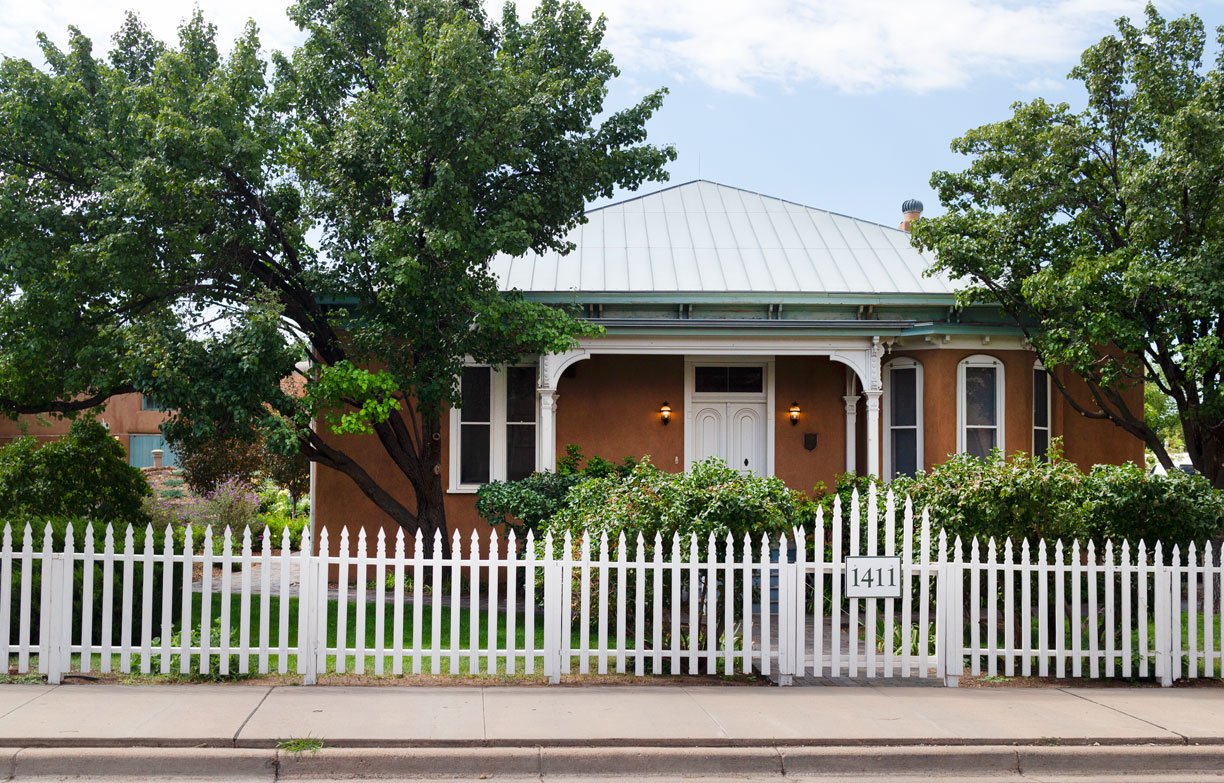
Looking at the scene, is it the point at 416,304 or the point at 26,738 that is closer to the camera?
the point at 26,738

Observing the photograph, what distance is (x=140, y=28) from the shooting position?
42.4 feet

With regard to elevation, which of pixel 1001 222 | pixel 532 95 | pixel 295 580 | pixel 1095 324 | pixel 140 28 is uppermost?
pixel 140 28

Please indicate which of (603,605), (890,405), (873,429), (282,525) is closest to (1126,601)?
(603,605)

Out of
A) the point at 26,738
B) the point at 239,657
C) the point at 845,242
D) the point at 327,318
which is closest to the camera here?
the point at 26,738

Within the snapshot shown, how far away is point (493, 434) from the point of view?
15383mm

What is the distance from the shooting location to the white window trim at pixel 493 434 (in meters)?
15.2

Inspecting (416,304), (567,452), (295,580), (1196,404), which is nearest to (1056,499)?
(1196,404)

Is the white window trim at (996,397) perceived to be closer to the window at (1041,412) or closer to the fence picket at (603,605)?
the window at (1041,412)

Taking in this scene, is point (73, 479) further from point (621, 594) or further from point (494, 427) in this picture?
point (621, 594)

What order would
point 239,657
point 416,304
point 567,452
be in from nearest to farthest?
1. point 239,657
2. point 416,304
3. point 567,452

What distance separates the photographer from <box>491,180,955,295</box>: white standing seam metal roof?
15.7 m

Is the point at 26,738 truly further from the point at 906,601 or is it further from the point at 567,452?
the point at 567,452

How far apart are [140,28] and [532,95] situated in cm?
494

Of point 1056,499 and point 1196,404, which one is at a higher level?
point 1196,404
